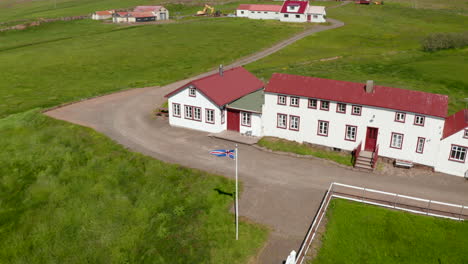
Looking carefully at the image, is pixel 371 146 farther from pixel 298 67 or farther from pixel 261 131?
pixel 298 67

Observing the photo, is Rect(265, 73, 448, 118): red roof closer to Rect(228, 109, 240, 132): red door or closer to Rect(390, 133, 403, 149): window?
Rect(390, 133, 403, 149): window

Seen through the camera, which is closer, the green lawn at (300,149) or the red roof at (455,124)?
the red roof at (455,124)

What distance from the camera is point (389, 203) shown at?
30906 millimetres

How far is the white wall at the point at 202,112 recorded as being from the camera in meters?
44.3

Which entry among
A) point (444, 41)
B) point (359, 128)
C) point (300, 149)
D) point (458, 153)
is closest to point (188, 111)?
point (300, 149)

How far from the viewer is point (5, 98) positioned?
59.5m

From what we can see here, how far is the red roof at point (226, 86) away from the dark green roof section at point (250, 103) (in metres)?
0.46

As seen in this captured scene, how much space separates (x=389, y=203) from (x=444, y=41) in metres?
72.4

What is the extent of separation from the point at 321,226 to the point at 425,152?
14.4 metres

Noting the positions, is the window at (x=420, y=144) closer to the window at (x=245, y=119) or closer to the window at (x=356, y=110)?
the window at (x=356, y=110)

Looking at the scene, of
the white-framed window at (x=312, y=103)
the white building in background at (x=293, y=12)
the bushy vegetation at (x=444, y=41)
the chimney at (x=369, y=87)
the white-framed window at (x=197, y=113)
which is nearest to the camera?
the chimney at (x=369, y=87)

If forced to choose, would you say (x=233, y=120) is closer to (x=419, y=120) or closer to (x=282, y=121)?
(x=282, y=121)

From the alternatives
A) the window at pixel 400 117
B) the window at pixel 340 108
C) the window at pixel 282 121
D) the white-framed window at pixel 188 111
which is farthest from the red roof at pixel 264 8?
the window at pixel 400 117

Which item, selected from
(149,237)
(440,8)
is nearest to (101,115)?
(149,237)
